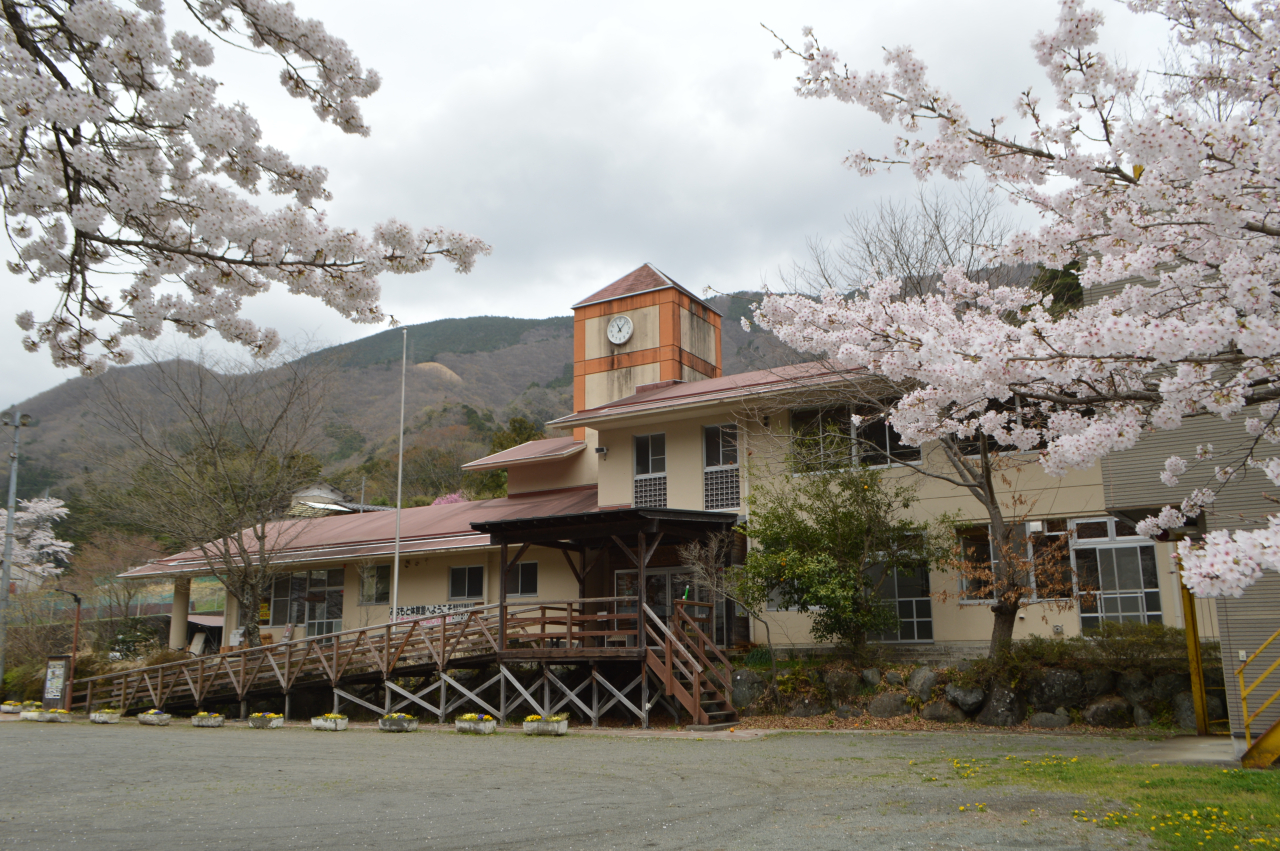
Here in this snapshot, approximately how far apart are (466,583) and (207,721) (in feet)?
23.3

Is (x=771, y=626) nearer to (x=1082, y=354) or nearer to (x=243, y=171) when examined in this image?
(x=1082, y=354)

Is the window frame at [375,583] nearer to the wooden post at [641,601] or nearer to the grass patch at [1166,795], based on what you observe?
the wooden post at [641,601]

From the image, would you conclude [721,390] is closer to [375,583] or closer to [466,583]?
[466,583]

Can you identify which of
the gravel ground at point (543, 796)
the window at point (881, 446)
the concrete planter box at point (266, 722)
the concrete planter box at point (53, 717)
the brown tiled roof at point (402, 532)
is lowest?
the concrete planter box at point (53, 717)

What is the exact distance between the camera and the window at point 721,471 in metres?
19.9

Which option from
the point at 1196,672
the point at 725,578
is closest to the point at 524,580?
the point at 725,578

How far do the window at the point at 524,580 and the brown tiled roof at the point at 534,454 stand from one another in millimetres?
3088

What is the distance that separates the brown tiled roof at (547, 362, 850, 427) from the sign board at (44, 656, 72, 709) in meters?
13.8

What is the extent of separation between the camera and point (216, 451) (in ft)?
79.0

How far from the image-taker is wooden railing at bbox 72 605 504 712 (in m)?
18.3

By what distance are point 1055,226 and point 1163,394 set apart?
171 cm

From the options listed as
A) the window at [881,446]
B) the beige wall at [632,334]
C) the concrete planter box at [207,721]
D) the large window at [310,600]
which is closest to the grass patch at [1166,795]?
the window at [881,446]

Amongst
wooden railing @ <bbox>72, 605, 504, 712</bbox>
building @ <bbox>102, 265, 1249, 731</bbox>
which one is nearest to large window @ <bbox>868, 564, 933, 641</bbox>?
building @ <bbox>102, 265, 1249, 731</bbox>

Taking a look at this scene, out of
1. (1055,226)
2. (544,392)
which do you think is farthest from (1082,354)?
(544,392)
